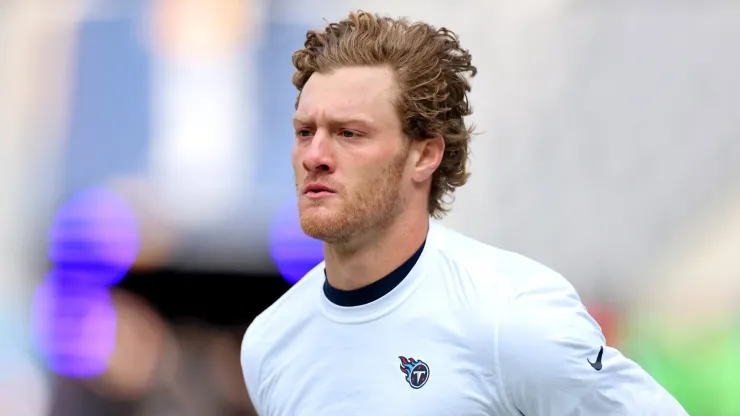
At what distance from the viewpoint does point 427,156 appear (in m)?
2.72

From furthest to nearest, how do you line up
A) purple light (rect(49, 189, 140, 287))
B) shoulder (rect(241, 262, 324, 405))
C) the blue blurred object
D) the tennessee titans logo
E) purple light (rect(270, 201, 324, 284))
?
the blue blurred object, purple light (rect(49, 189, 140, 287)), purple light (rect(270, 201, 324, 284)), shoulder (rect(241, 262, 324, 405)), the tennessee titans logo

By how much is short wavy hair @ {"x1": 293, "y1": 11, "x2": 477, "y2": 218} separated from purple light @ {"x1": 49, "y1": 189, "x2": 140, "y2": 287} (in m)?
3.90

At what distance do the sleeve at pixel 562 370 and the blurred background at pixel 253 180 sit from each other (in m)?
3.61

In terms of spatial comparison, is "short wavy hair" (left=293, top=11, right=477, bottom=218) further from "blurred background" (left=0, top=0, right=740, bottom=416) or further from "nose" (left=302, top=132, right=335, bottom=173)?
"blurred background" (left=0, top=0, right=740, bottom=416)

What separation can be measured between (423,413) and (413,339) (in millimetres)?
235

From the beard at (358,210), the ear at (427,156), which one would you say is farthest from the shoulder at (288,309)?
the ear at (427,156)

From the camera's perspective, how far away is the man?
2.34 meters

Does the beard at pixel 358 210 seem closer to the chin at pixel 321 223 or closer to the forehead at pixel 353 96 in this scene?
the chin at pixel 321 223

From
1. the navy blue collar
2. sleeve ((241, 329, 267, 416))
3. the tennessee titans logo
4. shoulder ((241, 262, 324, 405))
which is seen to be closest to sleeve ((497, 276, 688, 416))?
the tennessee titans logo

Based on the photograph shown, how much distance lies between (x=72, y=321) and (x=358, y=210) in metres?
4.75

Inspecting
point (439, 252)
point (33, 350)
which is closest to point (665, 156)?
point (439, 252)

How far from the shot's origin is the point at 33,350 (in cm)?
651

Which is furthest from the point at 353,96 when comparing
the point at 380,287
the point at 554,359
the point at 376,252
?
the point at 554,359

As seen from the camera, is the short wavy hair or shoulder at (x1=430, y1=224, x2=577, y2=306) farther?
the short wavy hair
